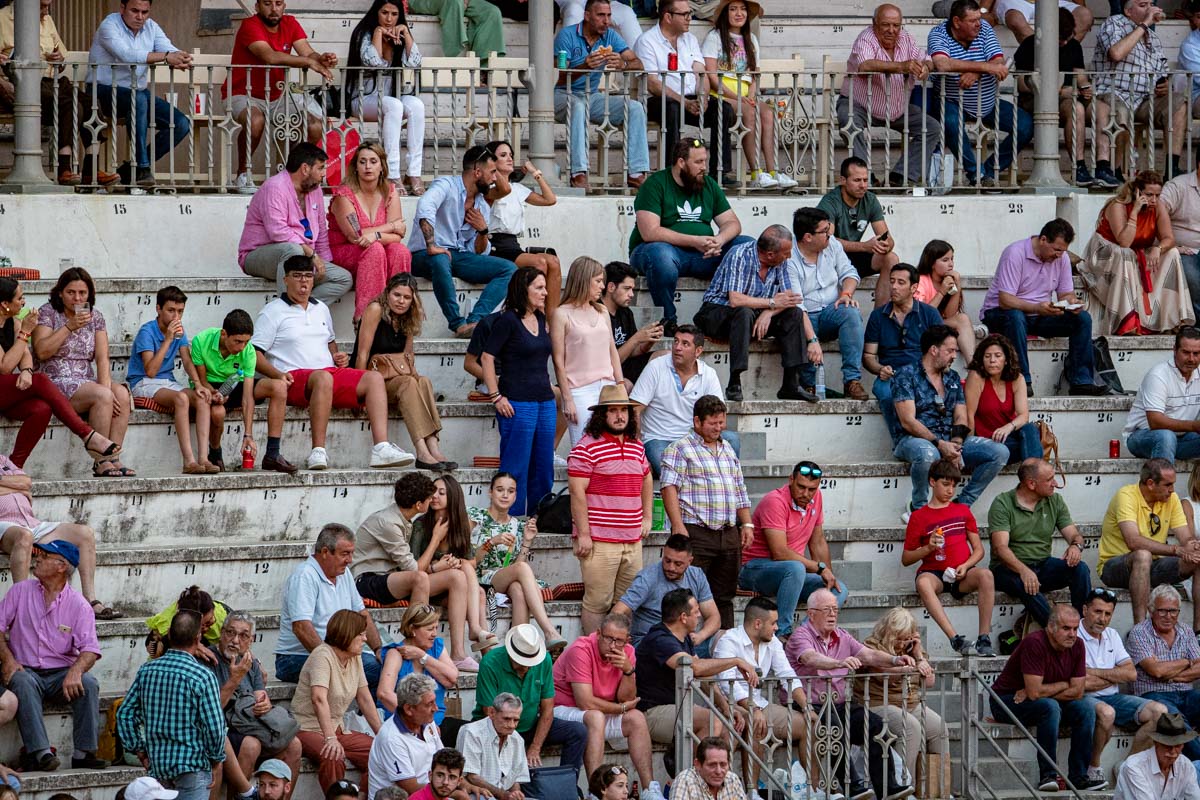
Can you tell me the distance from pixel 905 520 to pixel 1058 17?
202 inches

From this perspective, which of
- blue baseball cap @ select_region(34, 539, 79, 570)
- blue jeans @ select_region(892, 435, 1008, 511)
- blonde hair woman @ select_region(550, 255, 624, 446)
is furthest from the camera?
blue jeans @ select_region(892, 435, 1008, 511)

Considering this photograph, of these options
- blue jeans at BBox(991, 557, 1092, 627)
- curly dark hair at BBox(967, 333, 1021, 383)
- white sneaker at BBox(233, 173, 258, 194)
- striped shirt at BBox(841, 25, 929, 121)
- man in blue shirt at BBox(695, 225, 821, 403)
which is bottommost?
blue jeans at BBox(991, 557, 1092, 627)

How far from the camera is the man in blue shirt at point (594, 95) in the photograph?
16953 mm

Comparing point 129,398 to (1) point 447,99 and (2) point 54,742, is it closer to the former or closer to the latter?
(2) point 54,742

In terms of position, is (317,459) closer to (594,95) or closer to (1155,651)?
(594,95)

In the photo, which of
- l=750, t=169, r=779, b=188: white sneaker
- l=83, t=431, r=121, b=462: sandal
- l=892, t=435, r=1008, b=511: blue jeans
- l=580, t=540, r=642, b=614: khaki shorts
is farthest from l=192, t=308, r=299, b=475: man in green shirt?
l=750, t=169, r=779, b=188: white sneaker

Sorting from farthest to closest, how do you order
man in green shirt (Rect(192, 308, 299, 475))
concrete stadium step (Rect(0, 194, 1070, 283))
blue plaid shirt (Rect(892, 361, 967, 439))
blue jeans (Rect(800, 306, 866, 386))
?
concrete stadium step (Rect(0, 194, 1070, 283)) < blue jeans (Rect(800, 306, 866, 386)) < blue plaid shirt (Rect(892, 361, 967, 439)) < man in green shirt (Rect(192, 308, 299, 475))

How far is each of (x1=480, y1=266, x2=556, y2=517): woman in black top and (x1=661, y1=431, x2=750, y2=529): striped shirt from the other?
81cm

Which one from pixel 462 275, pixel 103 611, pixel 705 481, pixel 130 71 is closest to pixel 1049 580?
pixel 705 481

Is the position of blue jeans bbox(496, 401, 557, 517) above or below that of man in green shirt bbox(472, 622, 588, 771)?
above

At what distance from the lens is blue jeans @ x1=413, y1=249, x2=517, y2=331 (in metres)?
15.3

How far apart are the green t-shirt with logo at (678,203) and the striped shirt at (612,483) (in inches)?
105

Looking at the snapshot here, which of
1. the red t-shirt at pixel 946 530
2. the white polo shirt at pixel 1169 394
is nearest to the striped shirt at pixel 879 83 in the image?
the white polo shirt at pixel 1169 394

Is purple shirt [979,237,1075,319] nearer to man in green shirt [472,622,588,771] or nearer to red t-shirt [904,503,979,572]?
red t-shirt [904,503,979,572]
